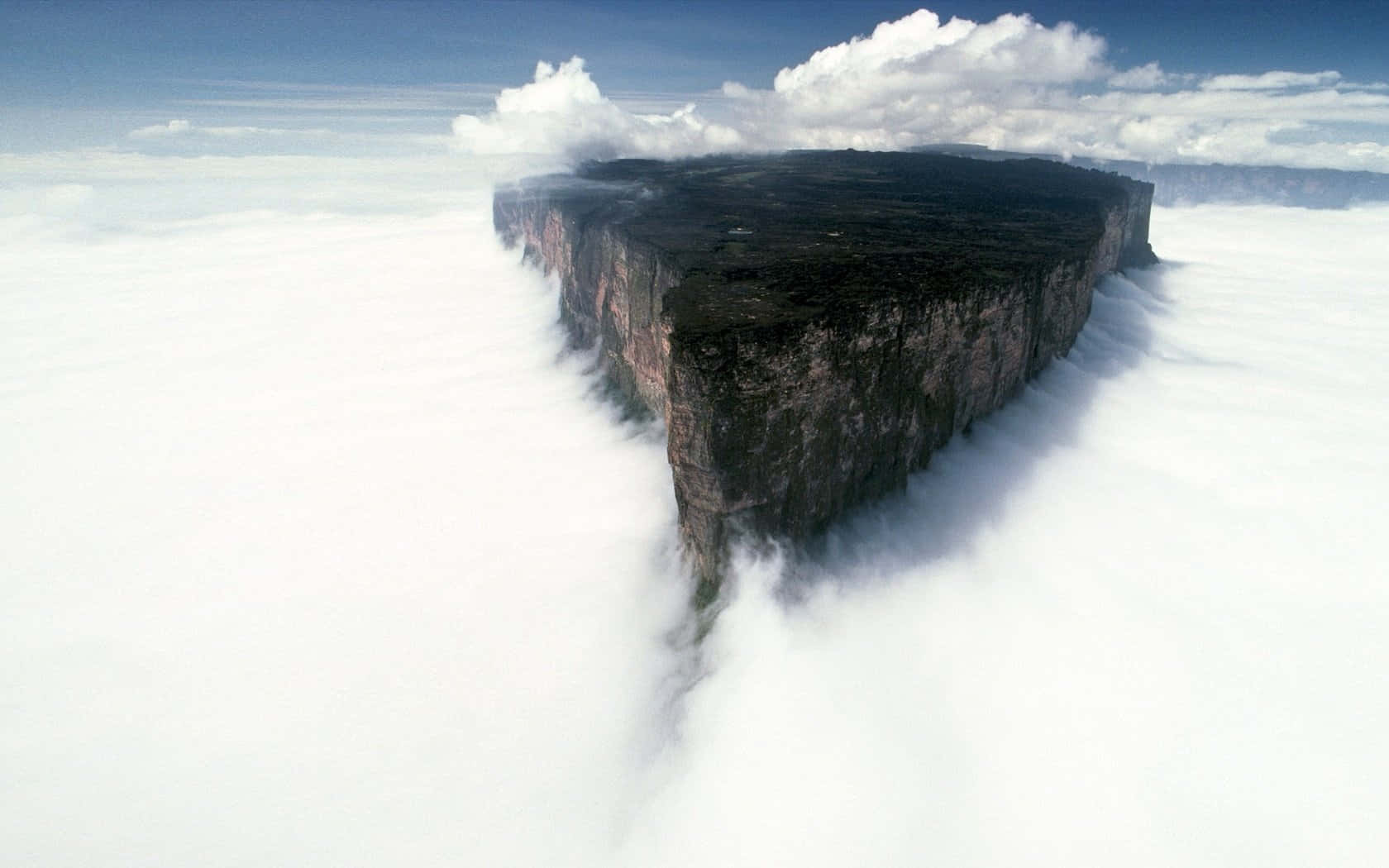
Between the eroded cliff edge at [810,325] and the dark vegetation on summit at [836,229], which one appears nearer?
→ the eroded cliff edge at [810,325]

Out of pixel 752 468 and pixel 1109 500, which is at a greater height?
pixel 752 468

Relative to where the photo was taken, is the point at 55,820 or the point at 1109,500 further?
the point at 1109,500

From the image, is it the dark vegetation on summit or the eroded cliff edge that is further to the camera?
the dark vegetation on summit

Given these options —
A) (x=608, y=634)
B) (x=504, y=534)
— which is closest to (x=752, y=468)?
(x=608, y=634)

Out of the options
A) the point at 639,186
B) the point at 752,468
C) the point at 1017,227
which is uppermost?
the point at 639,186

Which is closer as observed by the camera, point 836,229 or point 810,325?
point 810,325

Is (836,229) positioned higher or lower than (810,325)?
higher

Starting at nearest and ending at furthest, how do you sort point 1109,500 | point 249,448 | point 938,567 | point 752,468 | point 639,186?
point 752,468
point 938,567
point 1109,500
point 249,448
point 639,186

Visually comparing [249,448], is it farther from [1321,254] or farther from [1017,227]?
[1321,254]
